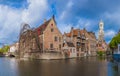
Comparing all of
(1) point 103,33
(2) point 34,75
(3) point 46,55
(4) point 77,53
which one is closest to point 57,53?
(3) point 46,55

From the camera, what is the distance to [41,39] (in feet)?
272

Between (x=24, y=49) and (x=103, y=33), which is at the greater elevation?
(x=103, y=33)

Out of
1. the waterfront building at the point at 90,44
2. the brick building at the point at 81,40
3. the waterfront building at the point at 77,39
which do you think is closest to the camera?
the waterfront building at the point at 77,39

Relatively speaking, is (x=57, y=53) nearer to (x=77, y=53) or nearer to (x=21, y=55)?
(x=21, y=55)

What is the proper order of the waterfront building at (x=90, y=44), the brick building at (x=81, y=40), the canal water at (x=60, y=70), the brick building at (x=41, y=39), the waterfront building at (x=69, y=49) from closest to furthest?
the canal water at (x=60, y=70)
the brick building at (x=41, y=39)
the waterfront building at (x=69, y=49)
the brick building at (x=81, y=40)
the waterfront building at (x=90, y=44)

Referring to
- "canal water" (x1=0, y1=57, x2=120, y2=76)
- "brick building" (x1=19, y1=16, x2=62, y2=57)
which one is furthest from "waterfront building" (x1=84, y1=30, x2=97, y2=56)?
"canal water" (x1=0, y1=57, x2=120, y2=76)

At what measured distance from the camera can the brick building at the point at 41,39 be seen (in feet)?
258

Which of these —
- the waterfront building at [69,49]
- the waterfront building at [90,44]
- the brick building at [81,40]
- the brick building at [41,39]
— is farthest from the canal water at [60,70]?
the waterfront building at [90,44]

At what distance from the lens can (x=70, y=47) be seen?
316 ft

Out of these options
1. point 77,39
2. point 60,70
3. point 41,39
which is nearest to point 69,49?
point 77,39

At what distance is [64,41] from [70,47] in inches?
156

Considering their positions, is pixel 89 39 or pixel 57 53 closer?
pixel 57 53

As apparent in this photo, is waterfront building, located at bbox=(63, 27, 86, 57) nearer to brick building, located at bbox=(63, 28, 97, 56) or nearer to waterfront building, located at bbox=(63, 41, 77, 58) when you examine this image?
brick building, located at bbox=(63, 28, 97, 56)

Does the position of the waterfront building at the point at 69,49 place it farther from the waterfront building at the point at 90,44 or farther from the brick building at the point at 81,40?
the waterfront building at the point at 90,44
